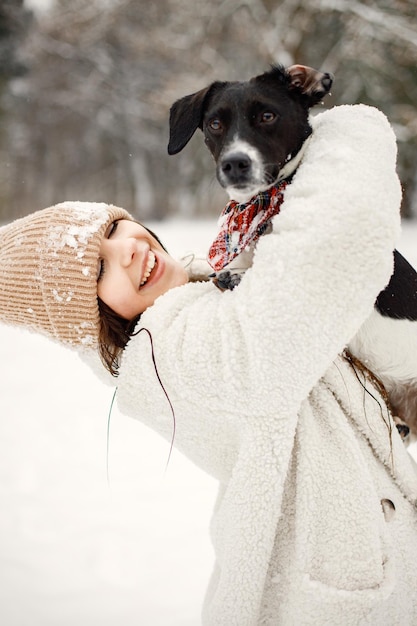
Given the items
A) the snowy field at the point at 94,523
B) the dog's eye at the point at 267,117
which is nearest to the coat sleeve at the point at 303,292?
the dog's eye at the point at 267,117

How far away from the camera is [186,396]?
1332 millimetres

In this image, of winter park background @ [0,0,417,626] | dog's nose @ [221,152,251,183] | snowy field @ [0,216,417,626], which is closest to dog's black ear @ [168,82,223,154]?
dog's nose @ [221,152,251,183]

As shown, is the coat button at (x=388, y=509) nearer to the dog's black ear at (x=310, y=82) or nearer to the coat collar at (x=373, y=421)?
the coat collar at (x=373, y=421)

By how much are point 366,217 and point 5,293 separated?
101 cm

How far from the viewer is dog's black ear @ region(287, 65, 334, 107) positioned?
1.78m

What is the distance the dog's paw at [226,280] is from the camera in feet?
4.87

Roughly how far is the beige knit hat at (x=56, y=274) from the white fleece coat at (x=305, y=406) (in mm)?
189

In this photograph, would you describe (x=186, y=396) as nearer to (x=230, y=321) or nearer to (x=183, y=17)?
(x=230, y=321)

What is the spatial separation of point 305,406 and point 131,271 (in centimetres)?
63

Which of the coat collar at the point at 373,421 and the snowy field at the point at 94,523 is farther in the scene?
the snowy field at the point at 94,523

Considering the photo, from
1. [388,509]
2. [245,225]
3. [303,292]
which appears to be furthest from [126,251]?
[388,509]

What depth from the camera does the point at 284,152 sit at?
1.75 m

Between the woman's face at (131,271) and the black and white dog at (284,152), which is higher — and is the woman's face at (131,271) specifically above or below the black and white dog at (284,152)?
below

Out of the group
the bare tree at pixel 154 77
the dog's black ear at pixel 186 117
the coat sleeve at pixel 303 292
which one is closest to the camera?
the coat sleeve at pixel 303 292
